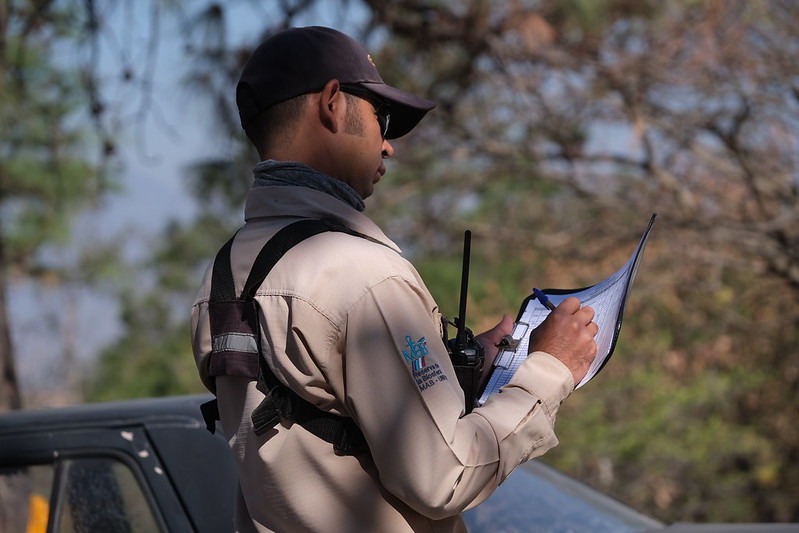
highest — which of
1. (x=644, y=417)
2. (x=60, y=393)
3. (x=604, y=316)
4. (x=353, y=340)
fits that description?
(x=353, y=340)

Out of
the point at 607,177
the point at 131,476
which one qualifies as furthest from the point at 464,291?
the point at 607,177

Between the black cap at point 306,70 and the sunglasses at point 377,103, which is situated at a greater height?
the black cap at point 306,70

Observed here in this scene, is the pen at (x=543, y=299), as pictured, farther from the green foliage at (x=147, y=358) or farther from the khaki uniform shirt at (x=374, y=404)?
the green foliage at (x=147, y=358)

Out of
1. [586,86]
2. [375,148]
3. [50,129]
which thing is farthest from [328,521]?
[586,86]

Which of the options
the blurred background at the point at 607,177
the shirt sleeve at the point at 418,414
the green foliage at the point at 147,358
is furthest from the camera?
the green foliage at the point at 147,358

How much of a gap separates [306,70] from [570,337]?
22.7 inches

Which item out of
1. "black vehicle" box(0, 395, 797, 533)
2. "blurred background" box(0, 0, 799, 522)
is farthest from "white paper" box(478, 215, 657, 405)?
"blurred background" box(0, 0, 799, 522)

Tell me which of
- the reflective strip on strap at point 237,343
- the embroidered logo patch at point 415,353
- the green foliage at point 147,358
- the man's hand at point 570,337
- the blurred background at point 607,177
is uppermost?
the embroidered logo patch at point 415,353

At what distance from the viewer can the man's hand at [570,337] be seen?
1.60 metres

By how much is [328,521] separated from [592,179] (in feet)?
22.2

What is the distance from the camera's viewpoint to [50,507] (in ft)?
8.27

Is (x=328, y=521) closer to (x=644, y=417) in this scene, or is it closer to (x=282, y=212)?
(x=282, y=212)

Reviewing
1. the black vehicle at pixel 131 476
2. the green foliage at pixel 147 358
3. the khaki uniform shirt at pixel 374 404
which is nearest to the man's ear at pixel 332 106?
the khaki uniform shirt at pixel 374 404

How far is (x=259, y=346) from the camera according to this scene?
5.19 feet
